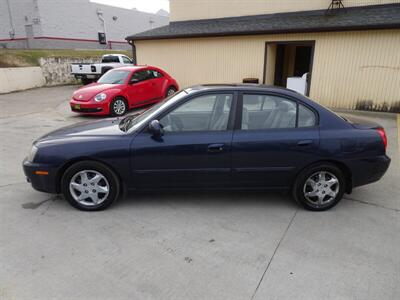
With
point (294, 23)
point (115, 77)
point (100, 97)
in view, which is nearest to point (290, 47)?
point (294, 23)

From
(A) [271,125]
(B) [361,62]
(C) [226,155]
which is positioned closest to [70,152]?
(C) [226,155]

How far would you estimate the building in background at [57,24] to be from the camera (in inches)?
1032

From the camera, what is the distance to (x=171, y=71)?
45.3ft

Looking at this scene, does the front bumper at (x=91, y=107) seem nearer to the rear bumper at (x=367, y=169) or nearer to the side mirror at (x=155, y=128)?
the side mirror at (x=155, y=128)

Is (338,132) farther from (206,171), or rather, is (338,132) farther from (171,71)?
(171,71)

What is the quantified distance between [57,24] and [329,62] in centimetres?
2562

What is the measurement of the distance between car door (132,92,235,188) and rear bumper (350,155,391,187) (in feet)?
5.00

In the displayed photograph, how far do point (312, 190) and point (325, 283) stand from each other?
135 cm

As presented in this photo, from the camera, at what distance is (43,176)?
3494mm

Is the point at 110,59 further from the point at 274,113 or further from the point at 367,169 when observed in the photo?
the point at 367,169

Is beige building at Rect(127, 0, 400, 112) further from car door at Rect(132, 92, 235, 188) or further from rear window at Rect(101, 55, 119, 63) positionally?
car door at Rect(132, 92, 235, 188)

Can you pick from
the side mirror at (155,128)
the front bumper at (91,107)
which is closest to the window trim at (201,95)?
the side mirror at (155,128)

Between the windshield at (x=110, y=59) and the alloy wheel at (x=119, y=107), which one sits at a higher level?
the windshield at (x=110, y=59)

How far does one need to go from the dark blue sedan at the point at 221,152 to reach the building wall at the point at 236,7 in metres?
9.57
